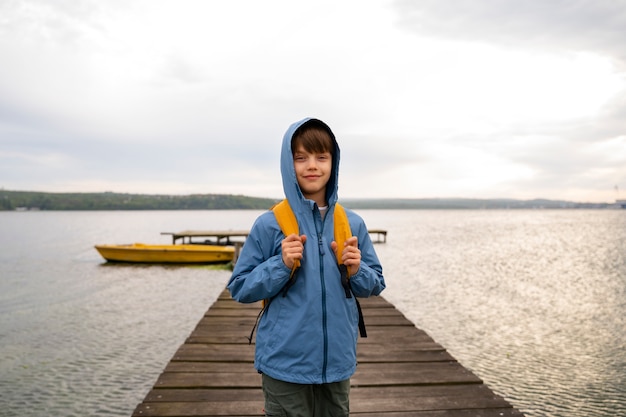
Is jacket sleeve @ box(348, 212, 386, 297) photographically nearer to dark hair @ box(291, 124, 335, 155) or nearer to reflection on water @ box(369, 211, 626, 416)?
dark hair @ box(291, 124, 335, 155)

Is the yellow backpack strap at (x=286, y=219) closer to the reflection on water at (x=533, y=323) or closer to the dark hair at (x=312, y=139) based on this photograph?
the dark hair at (x=312, y=139)

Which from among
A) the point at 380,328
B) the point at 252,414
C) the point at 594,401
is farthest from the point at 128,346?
the point at 594,401

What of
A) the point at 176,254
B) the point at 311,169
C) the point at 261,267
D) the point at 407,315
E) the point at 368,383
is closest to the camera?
the point at 261,267

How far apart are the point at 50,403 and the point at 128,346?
3.45 meters

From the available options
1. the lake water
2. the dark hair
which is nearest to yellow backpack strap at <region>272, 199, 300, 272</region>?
the dark hair

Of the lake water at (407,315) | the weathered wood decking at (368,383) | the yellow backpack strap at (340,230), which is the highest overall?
the yellow backpack strap at (340,230)

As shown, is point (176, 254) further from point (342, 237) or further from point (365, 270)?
point (365, 270)

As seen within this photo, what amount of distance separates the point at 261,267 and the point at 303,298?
0.31m

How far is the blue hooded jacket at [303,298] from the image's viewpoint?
2.58 metres

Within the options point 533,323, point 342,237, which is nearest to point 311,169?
point 342,237

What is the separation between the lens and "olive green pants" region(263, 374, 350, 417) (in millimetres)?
2594

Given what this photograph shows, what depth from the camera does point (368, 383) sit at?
514 cm

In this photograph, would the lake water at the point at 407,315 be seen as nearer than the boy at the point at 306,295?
No

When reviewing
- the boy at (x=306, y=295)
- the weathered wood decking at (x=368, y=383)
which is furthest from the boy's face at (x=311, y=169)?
the weathered wood decking at (x=368, y=383)
